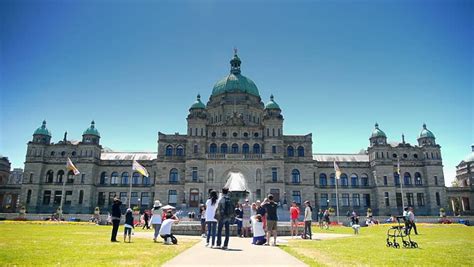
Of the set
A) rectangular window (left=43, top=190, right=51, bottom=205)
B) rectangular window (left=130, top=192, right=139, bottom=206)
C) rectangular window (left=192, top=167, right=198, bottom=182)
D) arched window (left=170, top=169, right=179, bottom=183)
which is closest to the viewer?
rectangular window (left=192, top=167, right=198, bottom=182)

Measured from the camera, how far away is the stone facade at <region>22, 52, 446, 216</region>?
58719 mm

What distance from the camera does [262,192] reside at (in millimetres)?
57719

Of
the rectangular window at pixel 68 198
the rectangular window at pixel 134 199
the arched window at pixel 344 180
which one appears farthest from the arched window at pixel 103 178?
the arched window at pixel 344 180

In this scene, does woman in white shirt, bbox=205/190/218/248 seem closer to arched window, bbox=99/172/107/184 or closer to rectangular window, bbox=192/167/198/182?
rectangular window, bbox=192/167/198/182

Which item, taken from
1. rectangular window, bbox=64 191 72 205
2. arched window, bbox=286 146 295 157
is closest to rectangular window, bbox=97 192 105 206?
rectangular window, bbox=64 191 72 205

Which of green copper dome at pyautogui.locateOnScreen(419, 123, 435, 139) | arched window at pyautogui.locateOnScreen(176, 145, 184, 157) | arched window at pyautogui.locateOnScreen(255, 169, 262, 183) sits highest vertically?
green copper dome at pyautogui.locateOnScreen(419, 123, 435, 139)

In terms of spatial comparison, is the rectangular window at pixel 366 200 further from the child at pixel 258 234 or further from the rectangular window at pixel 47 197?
the rectangular window at pixel 47 197

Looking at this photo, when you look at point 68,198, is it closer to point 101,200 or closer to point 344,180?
point 101,200

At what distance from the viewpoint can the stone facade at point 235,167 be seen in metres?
58.7

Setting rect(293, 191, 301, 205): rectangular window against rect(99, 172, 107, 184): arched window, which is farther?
rect(99, 172, 107, 184): arched window

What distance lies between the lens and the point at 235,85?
233 feet

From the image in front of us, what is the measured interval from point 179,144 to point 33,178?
30209 mm

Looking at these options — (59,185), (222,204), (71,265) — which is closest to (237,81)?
(59,185)

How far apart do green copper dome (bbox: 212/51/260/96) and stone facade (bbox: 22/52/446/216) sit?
25 cm
